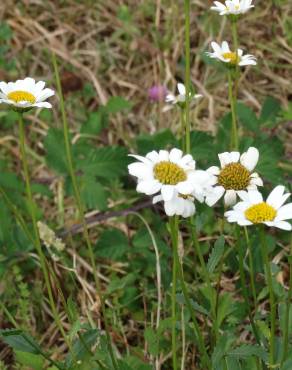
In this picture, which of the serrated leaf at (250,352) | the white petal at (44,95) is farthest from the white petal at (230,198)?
the white petal at (44,95)

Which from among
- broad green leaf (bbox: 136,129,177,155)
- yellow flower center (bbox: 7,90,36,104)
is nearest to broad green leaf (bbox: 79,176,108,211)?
broad green leaf (bbox: 136,129,177,155)

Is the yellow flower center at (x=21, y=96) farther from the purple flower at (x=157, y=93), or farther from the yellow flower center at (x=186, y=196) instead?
the purple flower at (x=157, y=93)

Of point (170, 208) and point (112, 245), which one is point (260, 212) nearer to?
point (170, 208)

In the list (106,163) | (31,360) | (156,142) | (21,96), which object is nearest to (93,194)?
(106,163)

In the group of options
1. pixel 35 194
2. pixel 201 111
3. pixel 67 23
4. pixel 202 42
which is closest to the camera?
pixel 35 194

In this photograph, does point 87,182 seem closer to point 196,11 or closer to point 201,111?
point 201,111

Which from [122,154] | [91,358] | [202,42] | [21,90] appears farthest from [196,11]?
[91,358]
